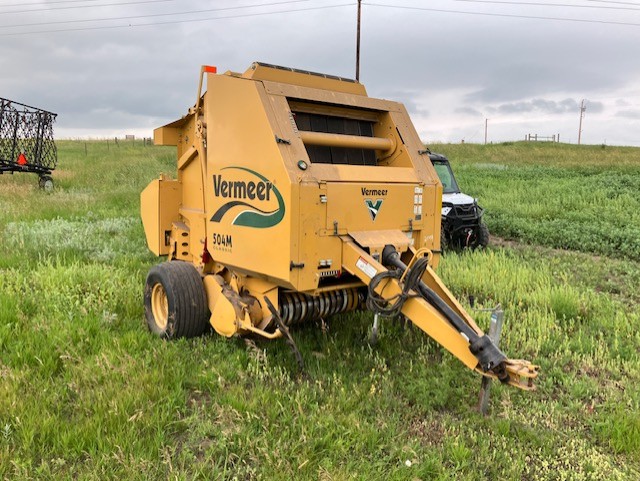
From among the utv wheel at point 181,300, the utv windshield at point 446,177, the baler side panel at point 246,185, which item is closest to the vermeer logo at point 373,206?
the baler side panel at point 246,185

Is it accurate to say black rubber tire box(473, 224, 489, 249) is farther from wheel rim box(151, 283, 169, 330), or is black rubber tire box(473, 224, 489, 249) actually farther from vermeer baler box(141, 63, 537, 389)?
wheel rim box(151, 283, 169, 330)

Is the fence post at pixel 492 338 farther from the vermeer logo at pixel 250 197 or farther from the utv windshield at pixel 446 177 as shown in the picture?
the utv windshield at pixel 446 177

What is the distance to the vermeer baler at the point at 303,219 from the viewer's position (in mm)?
3695

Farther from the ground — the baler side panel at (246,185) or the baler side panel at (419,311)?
the baler side panel at (246,185)

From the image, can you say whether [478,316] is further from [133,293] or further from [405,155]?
[133,293]

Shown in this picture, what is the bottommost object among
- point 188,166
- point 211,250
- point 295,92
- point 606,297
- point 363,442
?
point 363,442

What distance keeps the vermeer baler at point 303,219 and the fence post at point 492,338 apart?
107 millimetres

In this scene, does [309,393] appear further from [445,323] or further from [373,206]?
[373,206]

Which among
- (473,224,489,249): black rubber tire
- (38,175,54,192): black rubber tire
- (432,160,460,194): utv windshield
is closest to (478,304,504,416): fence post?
(473,224,489,249): black rubber tire

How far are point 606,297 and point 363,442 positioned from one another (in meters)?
4.39

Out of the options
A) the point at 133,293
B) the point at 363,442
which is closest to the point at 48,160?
the point at 133,293

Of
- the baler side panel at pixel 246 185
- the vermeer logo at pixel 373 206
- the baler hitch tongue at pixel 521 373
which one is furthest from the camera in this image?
the vermeer logo at pixel 373 206

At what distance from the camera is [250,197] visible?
407cm

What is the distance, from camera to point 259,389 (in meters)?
3.80
